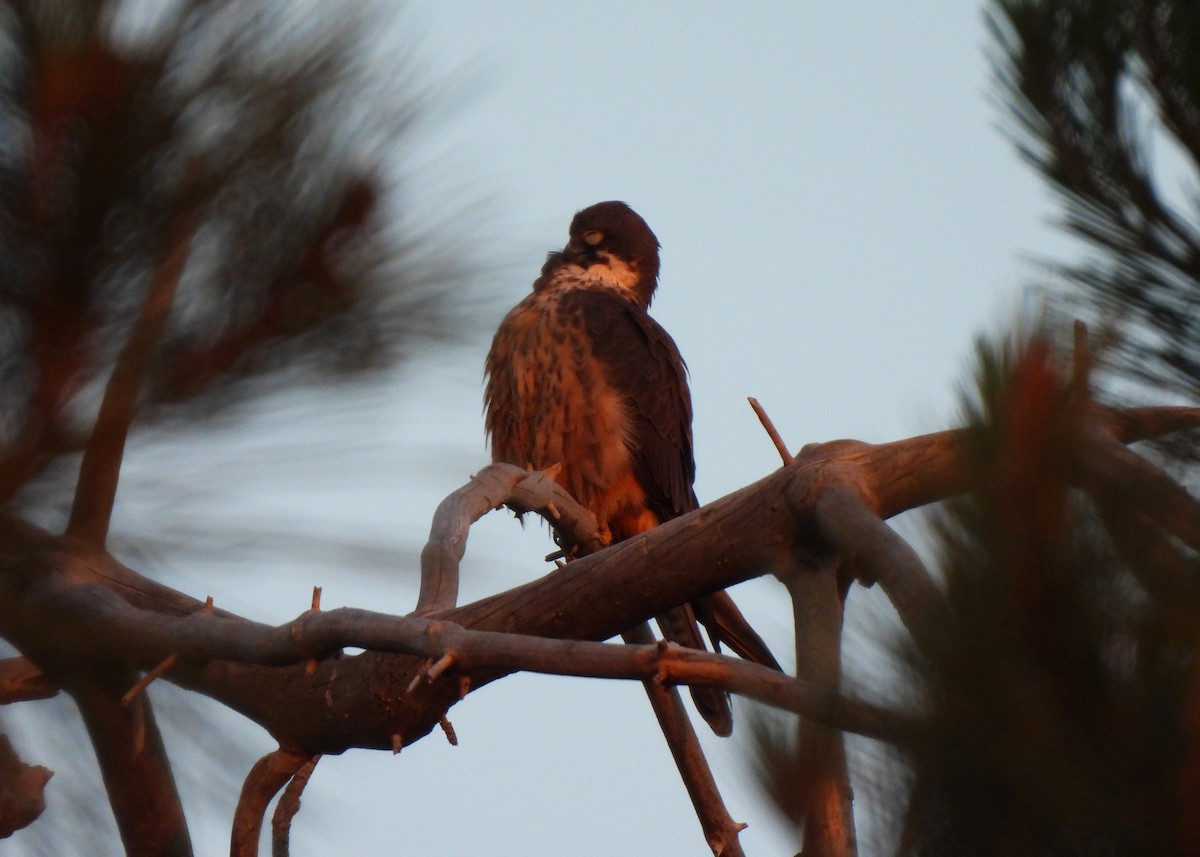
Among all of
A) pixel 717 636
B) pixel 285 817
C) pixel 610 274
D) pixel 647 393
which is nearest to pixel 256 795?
pixel 285 817

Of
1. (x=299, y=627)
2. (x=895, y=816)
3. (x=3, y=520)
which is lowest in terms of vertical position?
(x=895, y=816)

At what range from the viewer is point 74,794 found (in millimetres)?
A: 1992

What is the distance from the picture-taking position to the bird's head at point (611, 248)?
4582 mm

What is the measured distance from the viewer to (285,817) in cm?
208

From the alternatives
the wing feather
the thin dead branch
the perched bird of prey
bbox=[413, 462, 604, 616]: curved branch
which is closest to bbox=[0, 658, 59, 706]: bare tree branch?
bbox=[413, 462, 604, 616]: curved branch

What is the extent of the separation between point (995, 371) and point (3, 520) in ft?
3.93

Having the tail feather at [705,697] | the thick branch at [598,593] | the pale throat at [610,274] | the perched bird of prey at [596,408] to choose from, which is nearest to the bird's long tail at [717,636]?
the tail feather at [705,697]

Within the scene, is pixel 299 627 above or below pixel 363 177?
below

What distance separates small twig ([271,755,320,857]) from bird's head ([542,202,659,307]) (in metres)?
2.64

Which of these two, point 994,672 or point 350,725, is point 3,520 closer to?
point 350,725

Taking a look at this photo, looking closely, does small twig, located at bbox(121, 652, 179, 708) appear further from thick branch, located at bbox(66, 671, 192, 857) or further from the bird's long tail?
the bird's long tail

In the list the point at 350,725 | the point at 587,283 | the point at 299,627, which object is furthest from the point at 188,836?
the point at 587,283

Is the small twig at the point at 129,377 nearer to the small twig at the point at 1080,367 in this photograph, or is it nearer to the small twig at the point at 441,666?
the small twig at the point at 441,666

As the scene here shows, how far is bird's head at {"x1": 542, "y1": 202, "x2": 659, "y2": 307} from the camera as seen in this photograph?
180 inches
